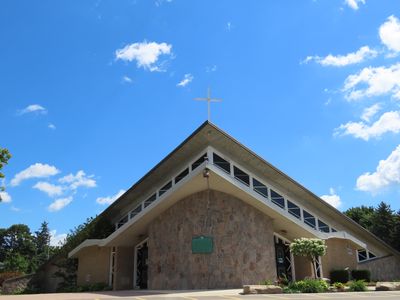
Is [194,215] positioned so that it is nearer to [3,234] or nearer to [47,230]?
[3,234]

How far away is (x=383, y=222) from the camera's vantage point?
40219 mm

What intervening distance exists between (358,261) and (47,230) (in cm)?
9906

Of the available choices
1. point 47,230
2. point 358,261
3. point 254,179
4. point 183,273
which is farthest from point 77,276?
point 47,230

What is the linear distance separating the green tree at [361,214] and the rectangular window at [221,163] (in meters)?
31.9

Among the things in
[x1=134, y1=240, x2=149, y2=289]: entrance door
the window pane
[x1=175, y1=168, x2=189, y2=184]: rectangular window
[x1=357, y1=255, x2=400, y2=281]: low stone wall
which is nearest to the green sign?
[x1=175, y1=168, x2=189, y2=184]: rectangular window

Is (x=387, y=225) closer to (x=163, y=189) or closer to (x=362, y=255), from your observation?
(x=362, y=255)

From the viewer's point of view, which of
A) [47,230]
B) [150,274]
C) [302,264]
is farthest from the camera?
[47,230]

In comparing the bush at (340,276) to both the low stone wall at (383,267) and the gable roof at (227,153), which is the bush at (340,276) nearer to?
the gable roof at (227,153)

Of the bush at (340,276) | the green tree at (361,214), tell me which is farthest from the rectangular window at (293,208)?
the green tree at (361,214)

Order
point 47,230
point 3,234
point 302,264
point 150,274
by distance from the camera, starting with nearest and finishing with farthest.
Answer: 1. point 150,274
2. point 302,264
3. point 3,234
4. point 47,230

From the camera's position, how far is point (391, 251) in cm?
2772

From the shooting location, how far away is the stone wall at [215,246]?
21.9m

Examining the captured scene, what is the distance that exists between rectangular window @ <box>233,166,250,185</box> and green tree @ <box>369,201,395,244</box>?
856 inches

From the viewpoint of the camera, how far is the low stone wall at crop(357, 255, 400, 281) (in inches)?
1061
